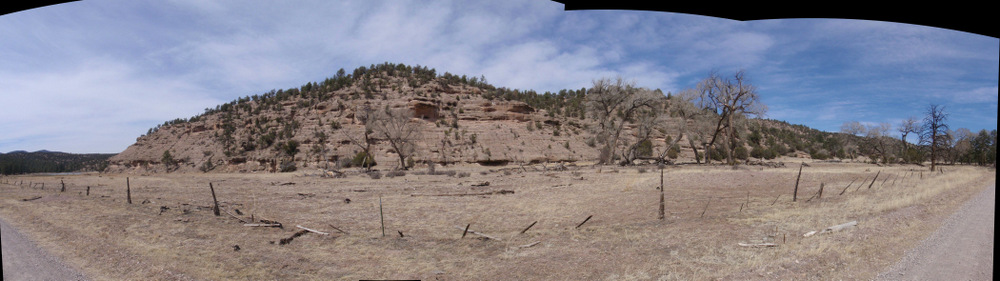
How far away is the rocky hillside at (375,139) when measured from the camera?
5003 centimetres

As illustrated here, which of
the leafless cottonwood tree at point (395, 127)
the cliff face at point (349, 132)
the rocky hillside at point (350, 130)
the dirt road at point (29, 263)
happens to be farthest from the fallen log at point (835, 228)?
the cliff face at point (349, 132)

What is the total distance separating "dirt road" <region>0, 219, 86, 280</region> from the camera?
659 centimetres

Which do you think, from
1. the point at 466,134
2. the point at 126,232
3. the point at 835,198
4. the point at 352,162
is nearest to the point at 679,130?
the point at 835,198

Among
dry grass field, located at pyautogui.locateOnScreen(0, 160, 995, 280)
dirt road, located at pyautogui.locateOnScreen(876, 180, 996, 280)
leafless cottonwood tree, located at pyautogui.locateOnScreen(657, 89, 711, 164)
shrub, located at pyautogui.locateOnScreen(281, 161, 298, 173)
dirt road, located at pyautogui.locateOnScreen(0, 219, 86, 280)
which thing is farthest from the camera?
shrub, located at pyautogui.locateOnScreen(281, 161, 298, 173)

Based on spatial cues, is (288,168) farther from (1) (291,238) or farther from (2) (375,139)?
(1) (291,238)

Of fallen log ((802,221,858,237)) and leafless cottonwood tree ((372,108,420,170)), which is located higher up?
leafless cottonwood tree ((372,108,420,170))

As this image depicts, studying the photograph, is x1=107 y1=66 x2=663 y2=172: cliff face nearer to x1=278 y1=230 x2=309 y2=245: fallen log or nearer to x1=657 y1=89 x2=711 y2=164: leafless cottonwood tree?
x1=657 y1=89 x2=711 y2=164: leafless cottonwood tree

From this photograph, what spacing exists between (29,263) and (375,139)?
142 ft

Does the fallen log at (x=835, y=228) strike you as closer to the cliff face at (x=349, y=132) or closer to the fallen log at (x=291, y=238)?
the fallen log at (x=291, y=238)

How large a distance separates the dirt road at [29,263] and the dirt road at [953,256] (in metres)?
12.9

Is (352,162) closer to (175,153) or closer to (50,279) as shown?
(175,153)

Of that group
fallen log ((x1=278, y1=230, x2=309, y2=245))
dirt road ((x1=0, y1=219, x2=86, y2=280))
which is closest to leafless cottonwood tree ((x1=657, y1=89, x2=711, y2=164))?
fallen log ((x1=278, y1=230, x2=309, y2=245))

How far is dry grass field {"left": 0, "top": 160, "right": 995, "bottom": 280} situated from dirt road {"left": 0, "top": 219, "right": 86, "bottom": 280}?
0.26 m

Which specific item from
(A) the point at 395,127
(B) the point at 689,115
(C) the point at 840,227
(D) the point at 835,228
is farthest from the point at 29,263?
(B) the point at 689,115
